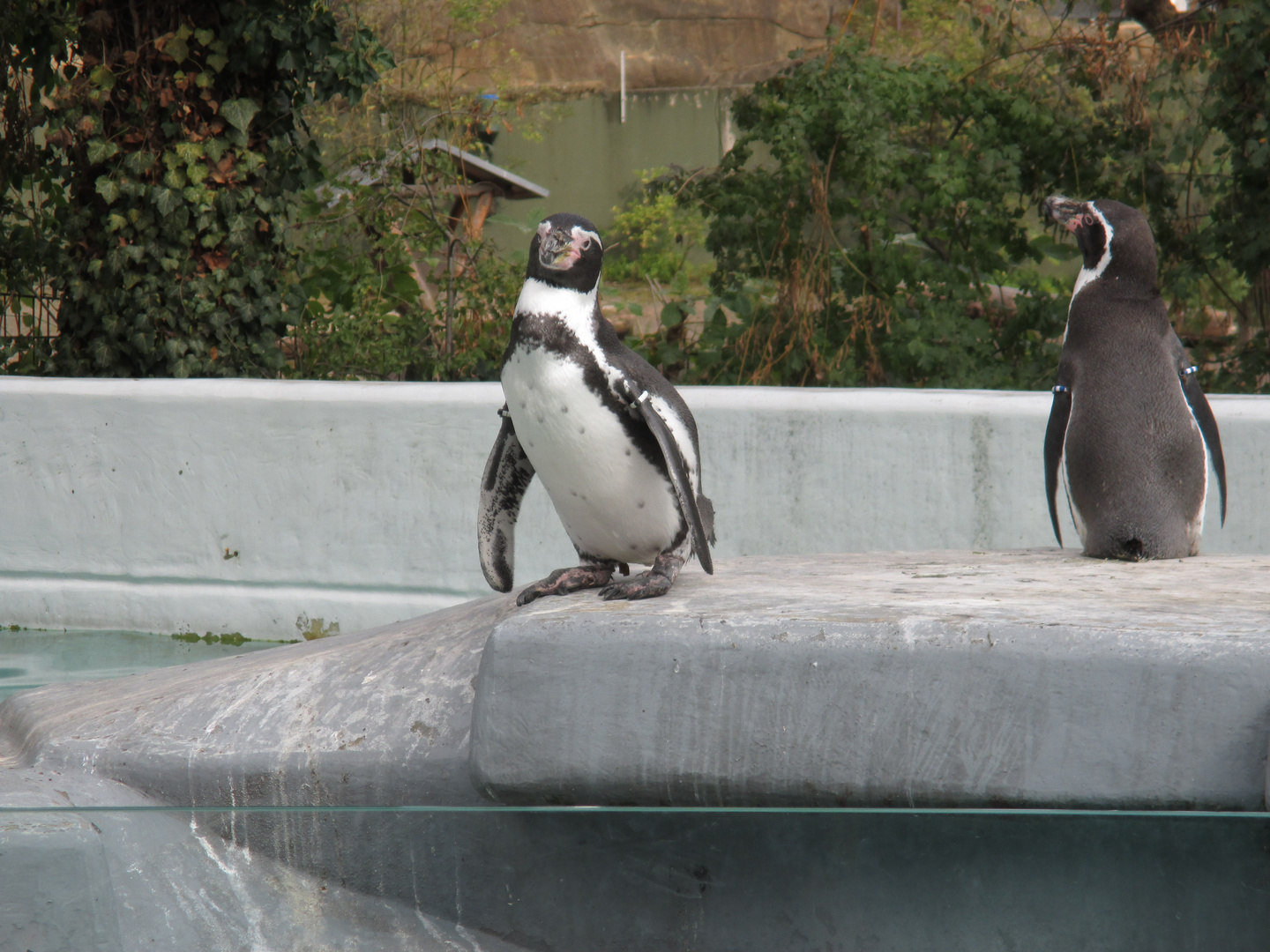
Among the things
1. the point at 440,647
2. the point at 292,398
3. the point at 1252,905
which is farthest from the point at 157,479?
the point at 1252,905

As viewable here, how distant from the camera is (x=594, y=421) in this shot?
1906 mm

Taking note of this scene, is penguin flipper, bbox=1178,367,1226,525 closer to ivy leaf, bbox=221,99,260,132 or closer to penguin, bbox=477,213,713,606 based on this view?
penguin, bbox=477,213,713,606

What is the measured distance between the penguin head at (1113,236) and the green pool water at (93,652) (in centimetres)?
251

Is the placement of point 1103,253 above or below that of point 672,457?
above

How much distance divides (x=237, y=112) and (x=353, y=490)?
2.19 metres

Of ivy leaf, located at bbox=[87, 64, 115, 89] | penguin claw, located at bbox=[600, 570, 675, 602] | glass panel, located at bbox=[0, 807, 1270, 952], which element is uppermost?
ivy leaf, located at bbox=[87, 64, 115, 89]

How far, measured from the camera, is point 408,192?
22.6 ft

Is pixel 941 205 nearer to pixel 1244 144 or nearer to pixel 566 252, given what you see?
pixel 1244 144

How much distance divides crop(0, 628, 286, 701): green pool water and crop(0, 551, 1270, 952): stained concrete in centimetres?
167

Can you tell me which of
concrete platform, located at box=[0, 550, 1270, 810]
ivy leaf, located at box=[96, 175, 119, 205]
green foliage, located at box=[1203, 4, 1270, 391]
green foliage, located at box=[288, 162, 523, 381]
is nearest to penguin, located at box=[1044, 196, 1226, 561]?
concrete platform, located at box=[0, 550, 1270, 810]

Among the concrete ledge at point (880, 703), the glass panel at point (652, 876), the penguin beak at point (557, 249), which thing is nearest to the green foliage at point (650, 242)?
the penguin beak at point (557, 249)

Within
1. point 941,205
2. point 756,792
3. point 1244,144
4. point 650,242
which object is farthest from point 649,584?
point 650,242

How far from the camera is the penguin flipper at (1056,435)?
2.52 m

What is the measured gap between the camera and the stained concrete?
4.32ft
